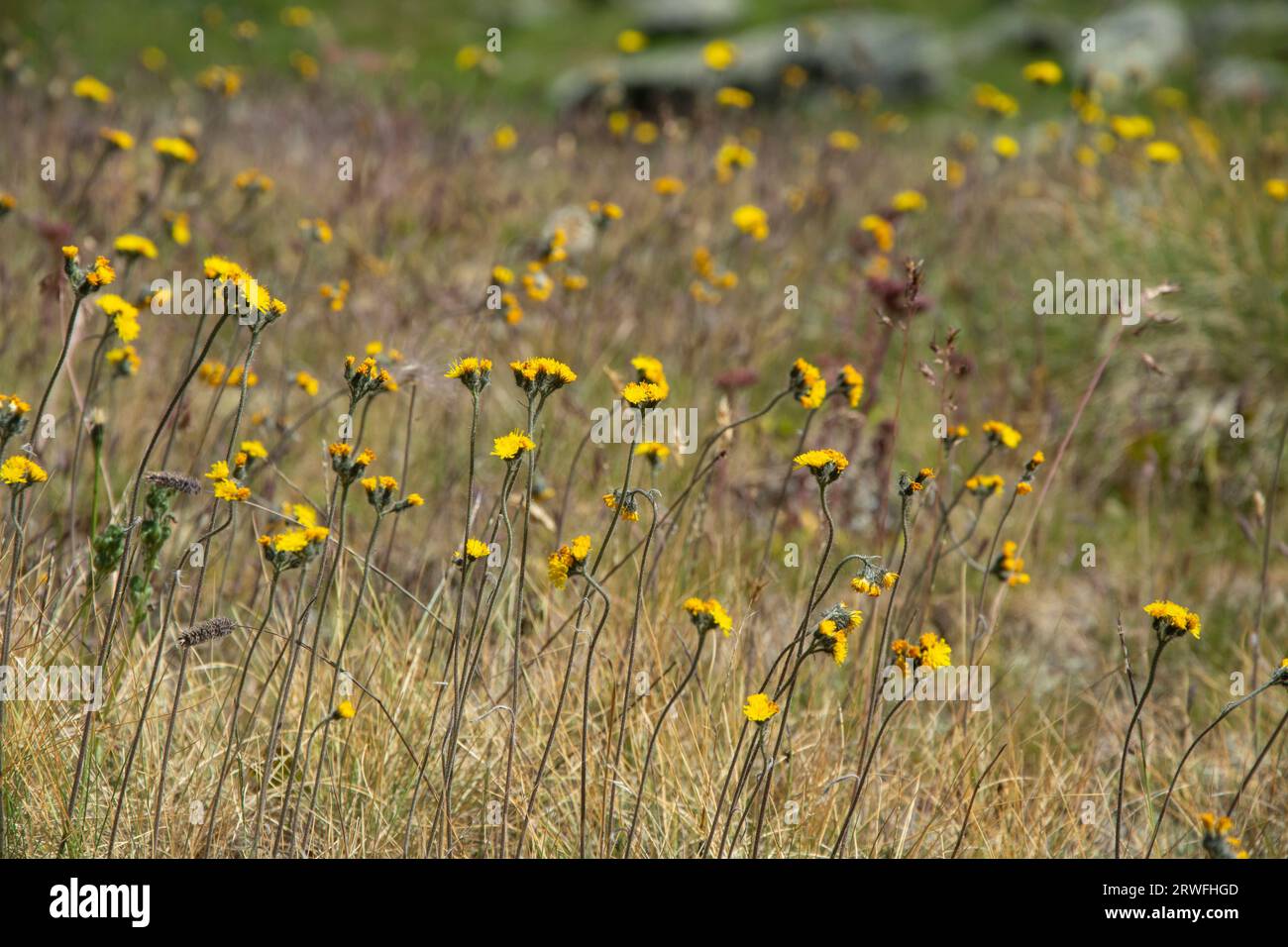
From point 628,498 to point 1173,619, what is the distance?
0.91m

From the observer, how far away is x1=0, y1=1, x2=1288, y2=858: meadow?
82.0 inches

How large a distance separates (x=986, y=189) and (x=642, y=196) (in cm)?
202

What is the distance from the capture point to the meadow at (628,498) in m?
2.08

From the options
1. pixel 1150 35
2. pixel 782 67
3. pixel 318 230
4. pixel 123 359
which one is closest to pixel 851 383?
pixel 123 359

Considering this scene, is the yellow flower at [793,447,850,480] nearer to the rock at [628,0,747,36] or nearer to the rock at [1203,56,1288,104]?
the rock at [1203,56,1288,104]

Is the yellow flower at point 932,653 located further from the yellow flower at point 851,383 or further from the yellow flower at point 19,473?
the yellow flower at point 19,473

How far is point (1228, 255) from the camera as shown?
15.9 ft

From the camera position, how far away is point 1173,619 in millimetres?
1889

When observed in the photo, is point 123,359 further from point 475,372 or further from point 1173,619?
point 1173,619

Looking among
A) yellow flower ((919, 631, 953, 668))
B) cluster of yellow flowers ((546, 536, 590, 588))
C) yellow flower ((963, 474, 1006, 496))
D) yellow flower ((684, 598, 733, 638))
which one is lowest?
yellow flower ((919, 631, 953, 668))

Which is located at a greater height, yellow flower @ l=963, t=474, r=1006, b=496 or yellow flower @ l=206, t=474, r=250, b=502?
yellow flower @ l=963, t=474, r=1006, b=496

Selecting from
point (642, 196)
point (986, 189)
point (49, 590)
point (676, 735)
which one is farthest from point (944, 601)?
point (986, 189)

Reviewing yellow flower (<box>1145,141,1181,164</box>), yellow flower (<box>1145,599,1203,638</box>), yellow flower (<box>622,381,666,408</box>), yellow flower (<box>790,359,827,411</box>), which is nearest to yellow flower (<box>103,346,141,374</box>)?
yellow flower (<box>622,381,666,408</box>)
